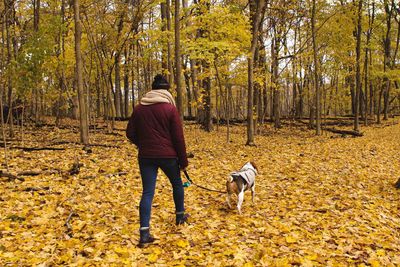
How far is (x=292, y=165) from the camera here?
10516 mm

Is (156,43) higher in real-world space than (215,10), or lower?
lower

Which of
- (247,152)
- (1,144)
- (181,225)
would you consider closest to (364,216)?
(181,225)

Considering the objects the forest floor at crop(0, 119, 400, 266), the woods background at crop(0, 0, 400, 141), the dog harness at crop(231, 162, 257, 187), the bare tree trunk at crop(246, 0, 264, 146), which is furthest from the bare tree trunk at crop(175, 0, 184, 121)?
the dog harness at crop(231, 162, 257, 187)

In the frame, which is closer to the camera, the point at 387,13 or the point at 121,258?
the point at 121,258

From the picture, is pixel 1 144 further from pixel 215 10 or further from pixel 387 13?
pixel 387 13

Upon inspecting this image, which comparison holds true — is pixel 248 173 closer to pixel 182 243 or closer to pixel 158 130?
pixel 182 243

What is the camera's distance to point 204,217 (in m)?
5.87

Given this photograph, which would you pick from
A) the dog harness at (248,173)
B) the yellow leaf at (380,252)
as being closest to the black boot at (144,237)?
the dog harness at (248,173)

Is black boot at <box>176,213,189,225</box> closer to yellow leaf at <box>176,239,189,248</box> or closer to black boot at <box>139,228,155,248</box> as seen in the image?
yellow leaf at <box>176,239,189,248</box>

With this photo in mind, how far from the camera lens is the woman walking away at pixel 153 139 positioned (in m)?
4.58

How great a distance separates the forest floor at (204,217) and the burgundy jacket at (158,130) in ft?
4.57

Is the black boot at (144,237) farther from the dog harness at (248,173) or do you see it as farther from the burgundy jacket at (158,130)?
the dog harness at (248,173)

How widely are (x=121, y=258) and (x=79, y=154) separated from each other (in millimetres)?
7396

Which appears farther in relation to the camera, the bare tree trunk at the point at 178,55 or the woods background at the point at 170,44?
the woods background at the point at 170,44
